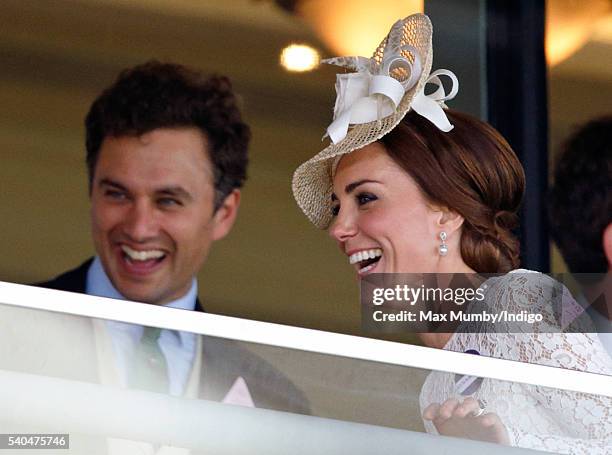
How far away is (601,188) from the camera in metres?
2.21

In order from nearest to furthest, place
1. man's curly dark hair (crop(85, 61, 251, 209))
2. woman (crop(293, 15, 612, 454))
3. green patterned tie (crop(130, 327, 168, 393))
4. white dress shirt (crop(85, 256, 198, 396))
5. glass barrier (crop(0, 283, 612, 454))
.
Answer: glass barrier (crop(0, 283, 612, 454)) < white dress shirt (crop(85, 256, 198, 396)) < green patterned tie (crop(130, 327, 168, 393)) < woman (crop(293, 15, 612, 454)) < man's curly dark hair (crop(85, 61, 251, 209))

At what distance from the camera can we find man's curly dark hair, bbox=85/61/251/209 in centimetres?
218

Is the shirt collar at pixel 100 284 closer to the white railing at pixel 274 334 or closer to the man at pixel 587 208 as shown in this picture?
the man at pixel 587 208

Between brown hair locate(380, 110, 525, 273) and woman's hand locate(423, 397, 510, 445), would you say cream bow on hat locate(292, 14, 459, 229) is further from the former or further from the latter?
woman's hand locate(423, 397, 510, 445)

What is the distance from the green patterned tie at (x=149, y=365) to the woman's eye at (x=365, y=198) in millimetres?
545

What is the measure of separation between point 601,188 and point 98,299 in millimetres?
1462

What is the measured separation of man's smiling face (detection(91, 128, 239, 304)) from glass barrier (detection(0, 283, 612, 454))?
655mm

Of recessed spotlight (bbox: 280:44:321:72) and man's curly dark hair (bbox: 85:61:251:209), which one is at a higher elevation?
recessed spotlight (bbox: 280:44:321:72)

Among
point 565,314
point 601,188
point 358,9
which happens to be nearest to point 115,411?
point 565,314

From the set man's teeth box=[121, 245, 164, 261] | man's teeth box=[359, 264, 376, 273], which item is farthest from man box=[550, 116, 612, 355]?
man's teeth box=[121, 245, 164, 261]

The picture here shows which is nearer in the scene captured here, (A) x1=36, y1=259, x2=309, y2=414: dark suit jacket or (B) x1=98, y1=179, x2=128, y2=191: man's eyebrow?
(A) x1=36, y1=259, x2=309, y2=414: dark suit jacket

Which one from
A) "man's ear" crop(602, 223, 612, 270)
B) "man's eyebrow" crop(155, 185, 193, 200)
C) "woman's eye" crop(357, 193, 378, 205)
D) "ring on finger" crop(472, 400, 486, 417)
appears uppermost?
A: "man's eyebrow" crop(155, 185, 193, 200)

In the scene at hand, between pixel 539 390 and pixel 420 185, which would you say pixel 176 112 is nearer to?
pixel 420 185

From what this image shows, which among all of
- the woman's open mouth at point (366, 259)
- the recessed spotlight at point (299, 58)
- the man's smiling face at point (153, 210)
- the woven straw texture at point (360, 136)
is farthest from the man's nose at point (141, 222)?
the recessed spotlight at point (299, 58)
